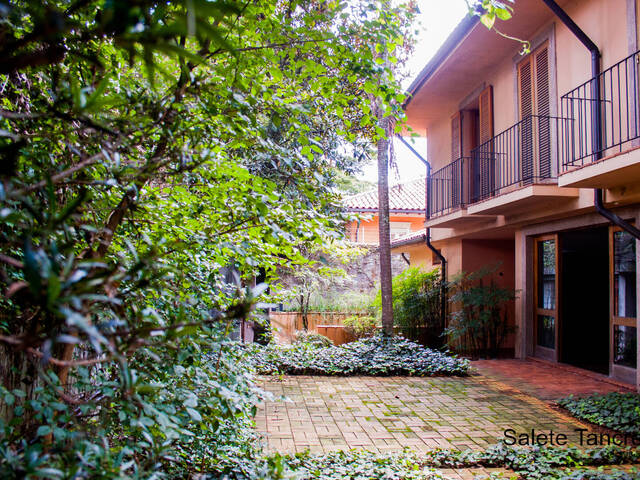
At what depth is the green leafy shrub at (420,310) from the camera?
11.1 m

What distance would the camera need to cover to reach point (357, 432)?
15.8 feet

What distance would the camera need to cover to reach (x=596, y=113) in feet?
20.0

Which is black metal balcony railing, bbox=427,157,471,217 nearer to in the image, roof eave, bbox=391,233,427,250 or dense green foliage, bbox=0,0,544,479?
roof eave, bbox=391,233,427,250

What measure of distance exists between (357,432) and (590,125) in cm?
516

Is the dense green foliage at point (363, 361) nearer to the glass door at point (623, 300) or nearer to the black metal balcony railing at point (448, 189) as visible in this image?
the glass door at point (623, 300)

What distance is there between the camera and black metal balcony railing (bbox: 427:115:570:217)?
292 inches

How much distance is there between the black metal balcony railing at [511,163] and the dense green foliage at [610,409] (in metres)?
3.00

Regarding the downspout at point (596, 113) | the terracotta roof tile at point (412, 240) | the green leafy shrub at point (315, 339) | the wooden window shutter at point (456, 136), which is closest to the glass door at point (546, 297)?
the downspout at point (596, 113)

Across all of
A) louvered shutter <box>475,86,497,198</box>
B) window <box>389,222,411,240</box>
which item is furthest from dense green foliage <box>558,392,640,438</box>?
window <box>389,222,411,240</box>

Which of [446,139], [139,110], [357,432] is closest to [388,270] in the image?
[446,139]

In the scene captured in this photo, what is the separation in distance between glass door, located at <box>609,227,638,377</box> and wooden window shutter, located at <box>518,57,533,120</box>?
110 inches

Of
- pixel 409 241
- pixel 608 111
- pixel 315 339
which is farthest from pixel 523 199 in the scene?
pixel 409 241

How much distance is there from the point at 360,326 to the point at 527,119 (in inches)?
227

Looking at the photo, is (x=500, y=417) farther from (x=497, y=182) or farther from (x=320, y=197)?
(x=497, y=182)
